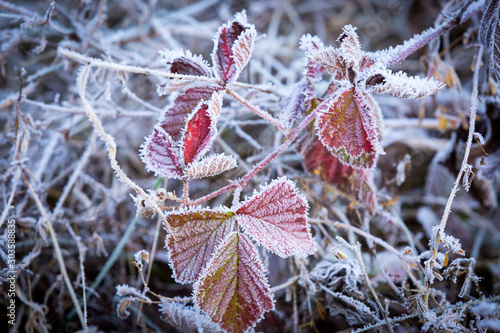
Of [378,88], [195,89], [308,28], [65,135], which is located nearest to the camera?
[378,88]

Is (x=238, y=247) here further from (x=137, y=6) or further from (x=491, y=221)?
(x=137, y=6)

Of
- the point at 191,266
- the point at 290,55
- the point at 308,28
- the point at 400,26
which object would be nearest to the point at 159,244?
the point at 191,266

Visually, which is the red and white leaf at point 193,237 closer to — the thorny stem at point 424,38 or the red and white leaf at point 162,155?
the red and white leaf at point 162,155

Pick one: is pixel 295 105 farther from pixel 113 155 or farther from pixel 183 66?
pixel 113 155

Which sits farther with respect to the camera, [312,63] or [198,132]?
[312,63]

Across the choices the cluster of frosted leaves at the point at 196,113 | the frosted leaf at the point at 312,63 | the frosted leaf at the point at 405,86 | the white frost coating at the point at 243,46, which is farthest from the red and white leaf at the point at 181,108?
the frosted leaf at the point at 405,86

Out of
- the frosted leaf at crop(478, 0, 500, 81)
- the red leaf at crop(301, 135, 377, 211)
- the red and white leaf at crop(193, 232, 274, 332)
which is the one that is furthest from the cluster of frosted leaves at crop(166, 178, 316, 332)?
the frosted leaf at crop(478, 0, 500, 81)

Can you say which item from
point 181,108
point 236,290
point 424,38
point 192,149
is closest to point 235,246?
point 236,290
